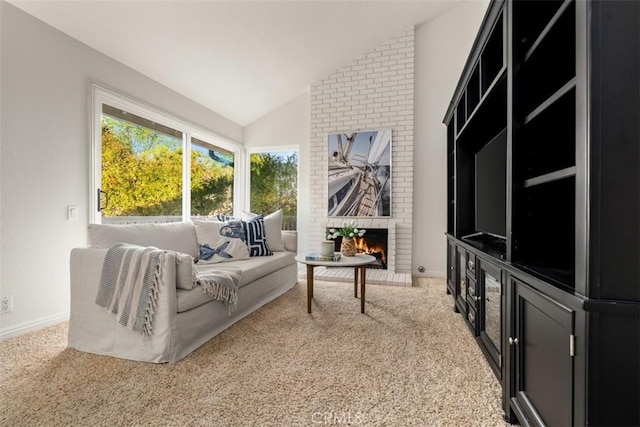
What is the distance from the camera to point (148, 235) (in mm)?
2584

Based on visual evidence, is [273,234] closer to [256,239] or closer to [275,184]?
[256,239]

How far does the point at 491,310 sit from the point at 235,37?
130 inches

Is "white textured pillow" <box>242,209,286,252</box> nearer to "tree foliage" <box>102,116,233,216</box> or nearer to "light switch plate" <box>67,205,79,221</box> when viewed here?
"tree foliage" <box>102,116,233,216</box>

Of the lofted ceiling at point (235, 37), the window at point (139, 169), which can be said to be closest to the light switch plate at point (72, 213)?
the window at point (139, 169)

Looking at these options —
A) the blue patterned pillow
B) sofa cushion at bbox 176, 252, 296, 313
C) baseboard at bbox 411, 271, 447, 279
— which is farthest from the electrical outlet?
baseboard at bbox 411, 271, 447, 279

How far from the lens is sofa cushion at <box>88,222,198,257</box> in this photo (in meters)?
2.20

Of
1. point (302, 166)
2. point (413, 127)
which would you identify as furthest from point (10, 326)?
point (413, 127)

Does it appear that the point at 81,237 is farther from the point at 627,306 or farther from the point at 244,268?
the point at 627,306

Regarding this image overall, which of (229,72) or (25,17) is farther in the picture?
(229,72)

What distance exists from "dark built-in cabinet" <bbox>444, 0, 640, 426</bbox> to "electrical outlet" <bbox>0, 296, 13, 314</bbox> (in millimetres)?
3084

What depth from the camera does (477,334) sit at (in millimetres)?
2021

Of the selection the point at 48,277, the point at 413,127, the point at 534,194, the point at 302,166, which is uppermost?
the point at 413,127

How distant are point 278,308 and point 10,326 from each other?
1903 millimetres

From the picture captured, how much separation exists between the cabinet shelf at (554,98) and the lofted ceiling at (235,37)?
2709mm
